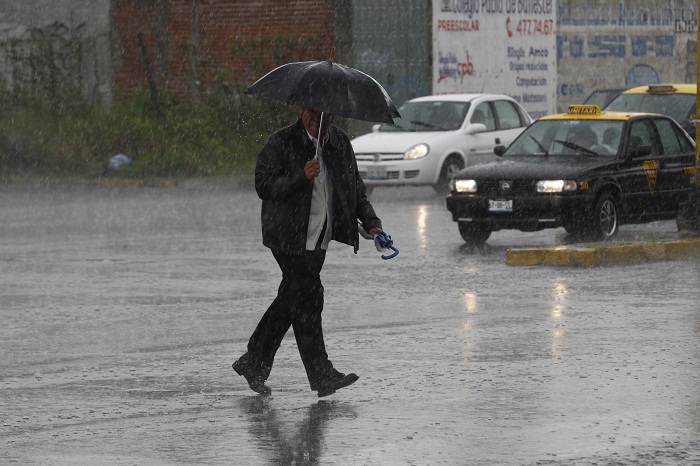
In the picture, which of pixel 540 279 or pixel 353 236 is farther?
pixel 540 279

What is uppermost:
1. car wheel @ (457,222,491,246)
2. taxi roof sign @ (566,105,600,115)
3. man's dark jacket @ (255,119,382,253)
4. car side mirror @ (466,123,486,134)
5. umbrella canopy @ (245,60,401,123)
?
umbrella canopy @ (245,60,401,123)

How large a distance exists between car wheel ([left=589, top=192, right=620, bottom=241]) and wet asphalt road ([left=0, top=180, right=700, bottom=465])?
0.37 m

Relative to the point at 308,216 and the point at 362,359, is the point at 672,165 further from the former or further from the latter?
the point at 308,216

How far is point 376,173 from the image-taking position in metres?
24.7

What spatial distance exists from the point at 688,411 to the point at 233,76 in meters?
27.1

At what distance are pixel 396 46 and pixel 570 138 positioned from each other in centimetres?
1580

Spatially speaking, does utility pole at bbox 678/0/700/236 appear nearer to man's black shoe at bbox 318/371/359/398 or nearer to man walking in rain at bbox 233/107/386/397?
man walking in rain at bbox 233/107/386/397

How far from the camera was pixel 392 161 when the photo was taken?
81.0 ft

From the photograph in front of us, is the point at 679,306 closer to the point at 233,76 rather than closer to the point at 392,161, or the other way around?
the point at 392,161

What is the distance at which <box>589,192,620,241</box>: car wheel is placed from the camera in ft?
56.6

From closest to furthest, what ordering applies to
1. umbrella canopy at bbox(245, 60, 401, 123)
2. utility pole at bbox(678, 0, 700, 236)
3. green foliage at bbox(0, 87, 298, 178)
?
umbrella canopy at bbox(245, 60, 401, 123), utility pole at bbox(678, 0, 700, 236), green foliage at bbox(0, 87, 298, 178)

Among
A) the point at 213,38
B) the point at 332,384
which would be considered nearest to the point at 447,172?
the point at 213,38

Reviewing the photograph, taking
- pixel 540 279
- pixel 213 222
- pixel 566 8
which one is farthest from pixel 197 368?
pixel 566 8

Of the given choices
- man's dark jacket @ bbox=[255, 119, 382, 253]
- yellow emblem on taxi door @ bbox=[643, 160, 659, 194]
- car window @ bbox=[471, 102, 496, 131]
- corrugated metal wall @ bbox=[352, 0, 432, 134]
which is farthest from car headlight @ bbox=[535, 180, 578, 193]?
corrugated metal wall @ bbox=[352, 0, 432, 134]
